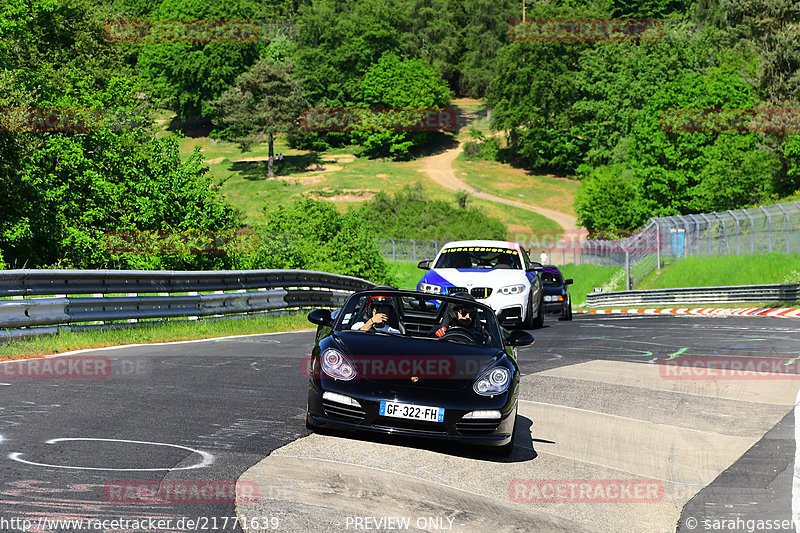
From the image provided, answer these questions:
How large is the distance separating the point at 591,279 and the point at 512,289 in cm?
4132

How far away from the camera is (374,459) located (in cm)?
722

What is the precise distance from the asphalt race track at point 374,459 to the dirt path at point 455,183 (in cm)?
7486

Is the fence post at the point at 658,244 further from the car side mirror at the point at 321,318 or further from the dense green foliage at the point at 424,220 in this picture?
the car side mirror at the point at 321,318

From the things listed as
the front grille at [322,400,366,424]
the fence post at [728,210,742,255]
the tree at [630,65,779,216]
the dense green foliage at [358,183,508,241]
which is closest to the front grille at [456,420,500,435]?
the front grille at [322,400,366,424]

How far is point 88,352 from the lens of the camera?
13414 mm

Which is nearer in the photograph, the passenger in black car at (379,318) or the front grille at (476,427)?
the front grille at (476,427)

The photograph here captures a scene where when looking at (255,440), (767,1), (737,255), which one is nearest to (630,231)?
(767,1)

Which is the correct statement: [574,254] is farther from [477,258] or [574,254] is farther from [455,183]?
[477,258]

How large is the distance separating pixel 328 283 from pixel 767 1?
2363 inches

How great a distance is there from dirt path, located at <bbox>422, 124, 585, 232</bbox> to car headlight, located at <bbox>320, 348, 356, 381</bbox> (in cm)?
7779

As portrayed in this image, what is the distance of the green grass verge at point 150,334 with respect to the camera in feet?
43.9

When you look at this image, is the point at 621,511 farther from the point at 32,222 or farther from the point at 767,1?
the point at 767,1
